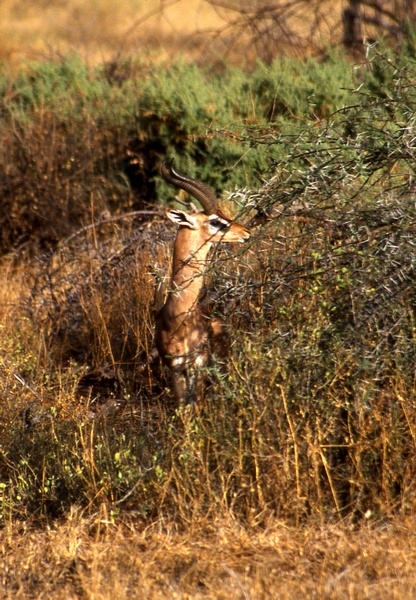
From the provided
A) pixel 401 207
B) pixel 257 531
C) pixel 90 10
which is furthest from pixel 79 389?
pixel 90 10

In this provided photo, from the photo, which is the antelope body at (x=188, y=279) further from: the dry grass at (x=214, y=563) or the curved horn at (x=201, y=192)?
the dry grass at (x=214, y=563)

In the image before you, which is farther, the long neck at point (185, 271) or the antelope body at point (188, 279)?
the long neck at point (185, 271)

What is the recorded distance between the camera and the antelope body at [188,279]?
19.1 ft

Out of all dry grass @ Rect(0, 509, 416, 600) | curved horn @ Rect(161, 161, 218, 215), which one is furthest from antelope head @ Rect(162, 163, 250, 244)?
dry grass @ Rect(0, 509, 416, 600)

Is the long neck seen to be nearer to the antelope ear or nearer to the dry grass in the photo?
the antelope ear

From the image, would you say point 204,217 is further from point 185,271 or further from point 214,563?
point 214,563

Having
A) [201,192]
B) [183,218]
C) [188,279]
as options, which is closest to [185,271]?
[188,279]

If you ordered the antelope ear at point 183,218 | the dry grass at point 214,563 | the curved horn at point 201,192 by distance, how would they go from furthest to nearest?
1. the antelope ear at point 183,218
2. the curved horn at point 201,192
3. the dry grass at point 214,563

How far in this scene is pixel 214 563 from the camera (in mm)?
4203

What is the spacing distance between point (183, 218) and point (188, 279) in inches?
18.2

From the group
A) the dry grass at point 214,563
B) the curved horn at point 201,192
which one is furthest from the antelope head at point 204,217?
the dry grass at point 214,563

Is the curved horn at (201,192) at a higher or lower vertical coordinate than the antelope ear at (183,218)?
higher

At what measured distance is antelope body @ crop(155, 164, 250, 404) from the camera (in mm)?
5828

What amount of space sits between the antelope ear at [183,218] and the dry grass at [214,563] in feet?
7.36
